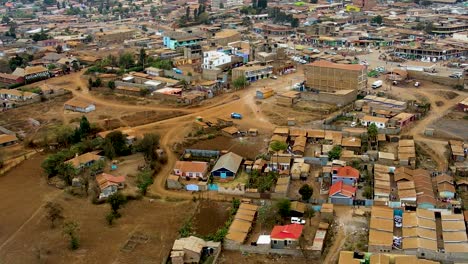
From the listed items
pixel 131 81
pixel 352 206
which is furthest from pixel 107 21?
pixel 352 206

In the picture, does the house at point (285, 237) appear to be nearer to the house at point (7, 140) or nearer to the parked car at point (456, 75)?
the house at point (7, 140)

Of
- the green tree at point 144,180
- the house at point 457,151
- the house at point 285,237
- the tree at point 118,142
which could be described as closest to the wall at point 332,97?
the house at point 457,151

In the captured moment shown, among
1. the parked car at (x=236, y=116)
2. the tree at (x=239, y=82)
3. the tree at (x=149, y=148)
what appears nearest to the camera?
the tree at (x=149, y=148)

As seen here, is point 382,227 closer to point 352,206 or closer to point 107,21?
point 352,206

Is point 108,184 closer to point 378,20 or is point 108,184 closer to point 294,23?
point 294,23

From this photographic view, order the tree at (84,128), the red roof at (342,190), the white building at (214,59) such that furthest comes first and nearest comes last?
the white building at (214,59)
the tree at (84,128)
the red roof at (342,190)

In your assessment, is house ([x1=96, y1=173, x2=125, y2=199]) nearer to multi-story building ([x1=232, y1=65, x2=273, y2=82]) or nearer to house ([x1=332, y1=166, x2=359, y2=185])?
house ([x1=332, y1=166, x2=359, y2=185])
